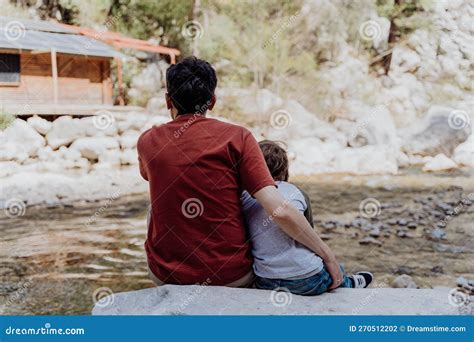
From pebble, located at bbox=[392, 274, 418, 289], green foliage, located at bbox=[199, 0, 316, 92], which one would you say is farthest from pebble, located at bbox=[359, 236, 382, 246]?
green foliage, located at bbox=[199, 0, 316, 92]

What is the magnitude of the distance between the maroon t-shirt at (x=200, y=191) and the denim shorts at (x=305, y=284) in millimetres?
74

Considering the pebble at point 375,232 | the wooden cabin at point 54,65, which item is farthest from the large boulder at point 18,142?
the pebble at point 375,232

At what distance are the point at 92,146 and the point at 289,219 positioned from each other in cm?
619

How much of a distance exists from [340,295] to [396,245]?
2675 millimetres

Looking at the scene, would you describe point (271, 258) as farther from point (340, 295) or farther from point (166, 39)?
point (166, 39)

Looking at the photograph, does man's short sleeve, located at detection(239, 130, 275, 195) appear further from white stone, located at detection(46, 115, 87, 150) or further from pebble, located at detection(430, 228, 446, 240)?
white stone, located at detection(46, 115, 87, 150)

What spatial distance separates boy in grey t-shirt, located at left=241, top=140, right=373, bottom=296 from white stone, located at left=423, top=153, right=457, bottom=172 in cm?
622

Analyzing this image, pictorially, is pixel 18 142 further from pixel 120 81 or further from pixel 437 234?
pixel 437 234

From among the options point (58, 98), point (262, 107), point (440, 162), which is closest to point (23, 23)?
point (58, 98)

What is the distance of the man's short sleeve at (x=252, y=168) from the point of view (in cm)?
125

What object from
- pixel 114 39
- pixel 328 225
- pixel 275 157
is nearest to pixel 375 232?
pixel 328 225

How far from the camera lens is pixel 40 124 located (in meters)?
6.97

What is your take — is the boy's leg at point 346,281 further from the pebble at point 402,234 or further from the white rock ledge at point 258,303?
the pebble at point 402,234

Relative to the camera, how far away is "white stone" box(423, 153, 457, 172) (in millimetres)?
7250
